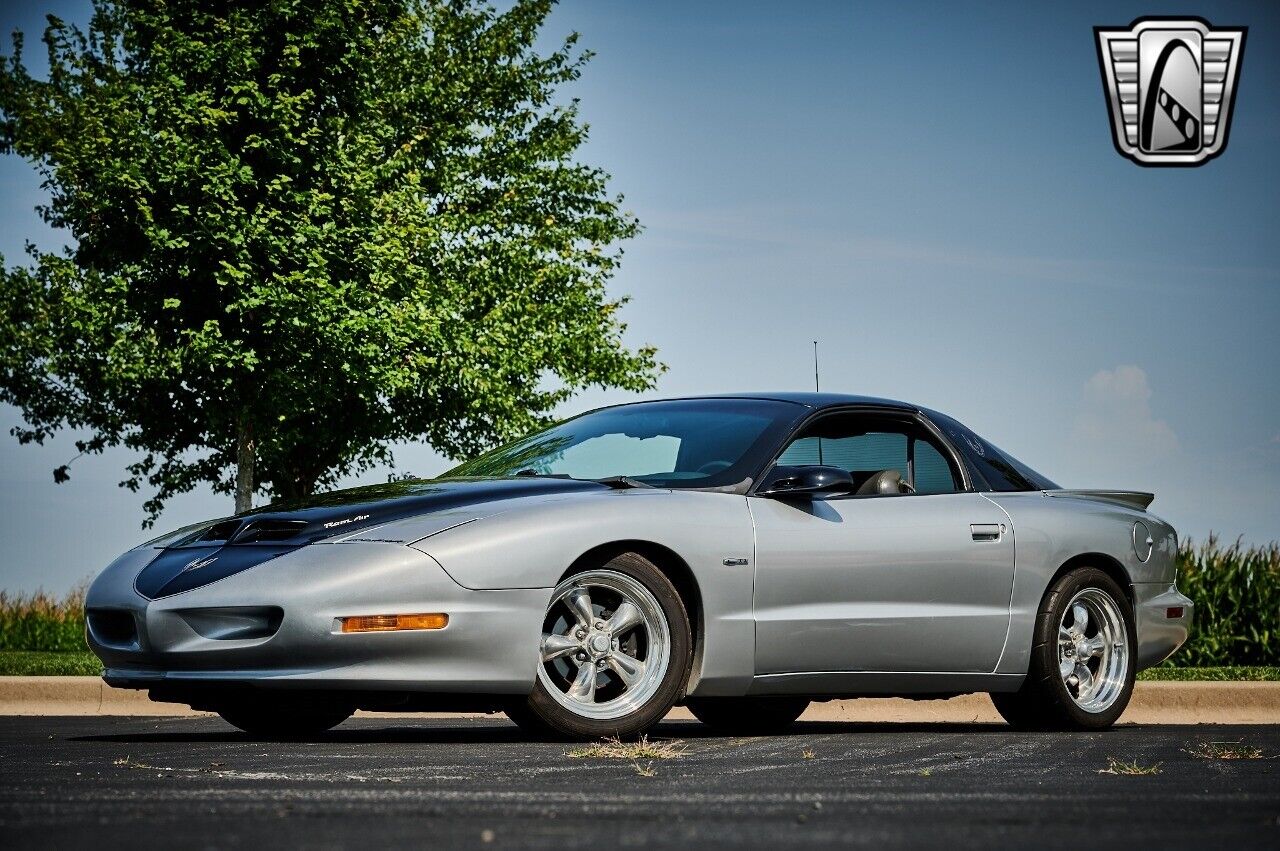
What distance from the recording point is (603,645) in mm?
6676

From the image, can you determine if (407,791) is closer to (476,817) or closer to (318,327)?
(476,817)

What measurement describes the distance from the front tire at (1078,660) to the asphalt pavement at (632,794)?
2.54 feet

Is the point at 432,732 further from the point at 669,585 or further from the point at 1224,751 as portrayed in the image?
the point at 1224,751

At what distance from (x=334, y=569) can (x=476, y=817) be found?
245 cm

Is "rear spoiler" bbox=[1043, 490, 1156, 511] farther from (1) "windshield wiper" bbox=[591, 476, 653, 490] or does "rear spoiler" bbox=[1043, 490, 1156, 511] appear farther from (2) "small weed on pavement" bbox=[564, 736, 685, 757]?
(2) "small weed on pavement" bbox=[564, 736, 685, 757]

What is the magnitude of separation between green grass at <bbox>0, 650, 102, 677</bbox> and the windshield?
6.07 m

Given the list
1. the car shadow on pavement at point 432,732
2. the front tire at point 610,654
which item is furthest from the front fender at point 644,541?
the car shadow on pavement at point 432,732

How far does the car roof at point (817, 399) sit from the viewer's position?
8.00 metres

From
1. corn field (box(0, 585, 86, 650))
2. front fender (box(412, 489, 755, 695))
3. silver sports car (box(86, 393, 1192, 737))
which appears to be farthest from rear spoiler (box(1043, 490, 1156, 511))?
corn field (box(0, 585, 86, 650))

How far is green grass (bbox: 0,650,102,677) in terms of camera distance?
13391mm

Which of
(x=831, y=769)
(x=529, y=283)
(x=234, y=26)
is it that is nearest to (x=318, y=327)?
(x=234, y=26)

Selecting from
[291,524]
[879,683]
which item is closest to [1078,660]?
[879,683]

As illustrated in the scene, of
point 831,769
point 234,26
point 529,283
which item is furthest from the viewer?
point 529,283

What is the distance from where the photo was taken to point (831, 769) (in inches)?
222
